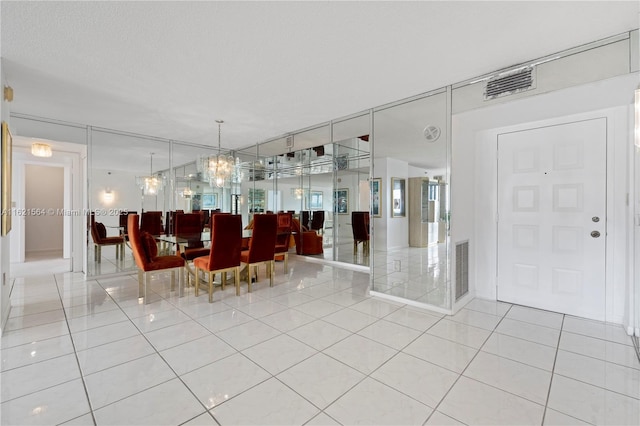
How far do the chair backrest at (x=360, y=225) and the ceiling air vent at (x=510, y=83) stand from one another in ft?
10.2

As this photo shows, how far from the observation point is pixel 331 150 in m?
5.59

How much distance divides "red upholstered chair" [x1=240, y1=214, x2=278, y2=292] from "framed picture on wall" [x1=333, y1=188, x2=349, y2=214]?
1.99 meters

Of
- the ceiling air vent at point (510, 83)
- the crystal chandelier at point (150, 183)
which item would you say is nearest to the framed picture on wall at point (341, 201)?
the ceiling air vent at point (510, 83)

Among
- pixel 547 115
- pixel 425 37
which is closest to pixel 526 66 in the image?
pixel 547 115

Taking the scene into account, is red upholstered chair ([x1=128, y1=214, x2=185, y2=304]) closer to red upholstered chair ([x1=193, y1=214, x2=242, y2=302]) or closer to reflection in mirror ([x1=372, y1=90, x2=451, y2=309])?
red upholstered chair ([x1=193, y1=214, x2=242, y2=302])

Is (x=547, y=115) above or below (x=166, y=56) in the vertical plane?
Result: below

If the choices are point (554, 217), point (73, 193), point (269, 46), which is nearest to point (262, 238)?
point (269, 46)

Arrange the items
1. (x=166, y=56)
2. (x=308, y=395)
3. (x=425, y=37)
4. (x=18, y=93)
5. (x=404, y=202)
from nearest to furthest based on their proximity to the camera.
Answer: (x=308, y=395) → (x=425, y=37) → (x=166, y=56) → (x=18, y=93) → (x=404, y=202)

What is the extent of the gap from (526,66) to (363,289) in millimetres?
3217

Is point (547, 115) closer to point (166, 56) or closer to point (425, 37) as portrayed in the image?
point (425, 37)

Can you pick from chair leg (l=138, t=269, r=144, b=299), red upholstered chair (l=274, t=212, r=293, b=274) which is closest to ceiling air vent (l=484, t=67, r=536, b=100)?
red upholstered chair (l=274, t=212, r=293, b=274)

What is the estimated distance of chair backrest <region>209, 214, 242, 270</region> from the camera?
135 inches

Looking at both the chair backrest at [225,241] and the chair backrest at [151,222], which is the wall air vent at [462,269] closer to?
the chair backrest at [225,241]

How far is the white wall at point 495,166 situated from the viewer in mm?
2688
